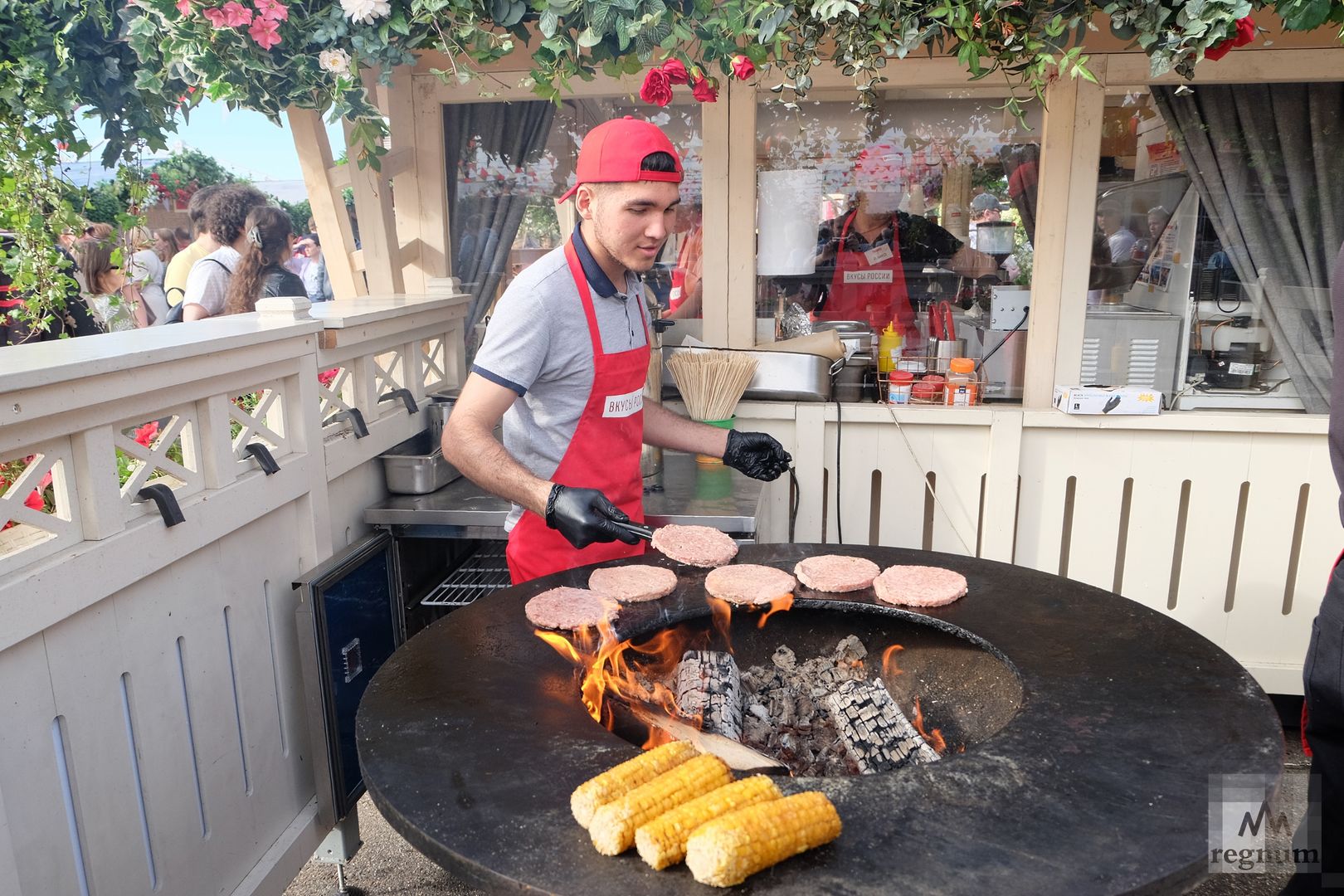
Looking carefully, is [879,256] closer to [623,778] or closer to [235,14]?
[235,14]

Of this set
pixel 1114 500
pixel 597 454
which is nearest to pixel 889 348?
pixel 1114 500

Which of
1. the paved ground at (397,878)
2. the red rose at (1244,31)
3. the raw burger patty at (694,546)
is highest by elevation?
the red rose at (1244,31)

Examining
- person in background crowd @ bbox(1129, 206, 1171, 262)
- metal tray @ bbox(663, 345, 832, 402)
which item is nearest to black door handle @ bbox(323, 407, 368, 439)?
metal tray @ bbox(663, 345, 832, 402)

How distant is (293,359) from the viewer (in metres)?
2.66

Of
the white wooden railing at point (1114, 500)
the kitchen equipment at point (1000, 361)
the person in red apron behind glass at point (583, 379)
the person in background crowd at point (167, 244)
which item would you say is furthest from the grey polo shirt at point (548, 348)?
the person in background crowd at point (167, 244)

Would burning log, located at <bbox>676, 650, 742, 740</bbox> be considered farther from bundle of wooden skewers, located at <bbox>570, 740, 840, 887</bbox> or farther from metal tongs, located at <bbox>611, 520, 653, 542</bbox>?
bundle of wooden skewers, located at <bbox>570, 740, 840, 887</bbox>

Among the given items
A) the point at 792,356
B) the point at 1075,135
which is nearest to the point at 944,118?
the point at 1075,135

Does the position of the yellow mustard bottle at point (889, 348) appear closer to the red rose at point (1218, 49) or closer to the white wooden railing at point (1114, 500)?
the white wooden railing at point (1114, 500)

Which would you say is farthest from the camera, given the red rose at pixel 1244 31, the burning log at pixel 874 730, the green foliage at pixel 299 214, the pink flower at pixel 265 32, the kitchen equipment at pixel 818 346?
the green foliage at pixel 299 214

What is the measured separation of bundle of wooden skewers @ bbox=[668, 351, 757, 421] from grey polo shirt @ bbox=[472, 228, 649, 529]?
108 cm

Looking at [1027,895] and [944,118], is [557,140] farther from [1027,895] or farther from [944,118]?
[1027,895]

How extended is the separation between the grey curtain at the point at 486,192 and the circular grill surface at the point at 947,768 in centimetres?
262

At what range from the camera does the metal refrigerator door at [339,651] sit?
266 centimetres

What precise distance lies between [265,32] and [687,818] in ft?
8.82
